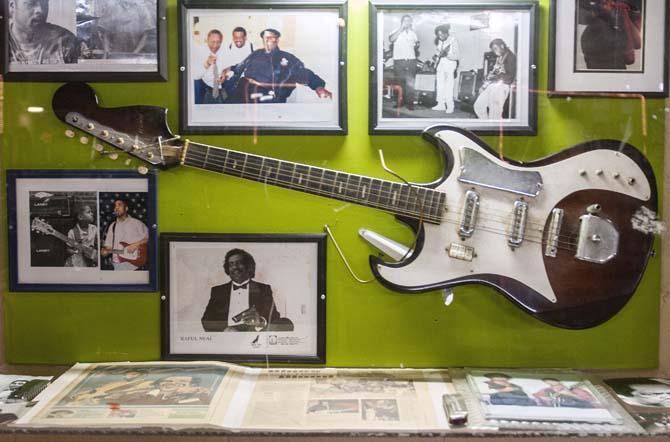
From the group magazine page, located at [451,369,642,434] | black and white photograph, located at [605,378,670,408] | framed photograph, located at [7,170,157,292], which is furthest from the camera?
framed photograph, located at [7,170,157,292]

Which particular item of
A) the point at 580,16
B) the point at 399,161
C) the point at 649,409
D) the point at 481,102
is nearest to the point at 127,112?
the point at 399,161

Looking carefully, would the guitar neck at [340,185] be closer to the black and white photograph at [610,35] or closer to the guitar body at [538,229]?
the guitar body at [538,229]

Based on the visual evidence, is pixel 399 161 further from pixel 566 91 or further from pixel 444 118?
pixel 566 91

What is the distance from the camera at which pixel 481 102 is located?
60.2 inches

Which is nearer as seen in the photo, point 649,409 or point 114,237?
point 649,409

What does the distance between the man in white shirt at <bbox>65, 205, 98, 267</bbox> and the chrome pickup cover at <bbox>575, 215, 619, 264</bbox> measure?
112cm

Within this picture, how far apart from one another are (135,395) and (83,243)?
0.39 m

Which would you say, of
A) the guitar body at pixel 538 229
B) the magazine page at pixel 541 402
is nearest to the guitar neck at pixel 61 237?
the guitar body at pixel 538 229

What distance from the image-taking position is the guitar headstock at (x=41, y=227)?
1.59 metres

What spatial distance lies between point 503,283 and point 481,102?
0.42m

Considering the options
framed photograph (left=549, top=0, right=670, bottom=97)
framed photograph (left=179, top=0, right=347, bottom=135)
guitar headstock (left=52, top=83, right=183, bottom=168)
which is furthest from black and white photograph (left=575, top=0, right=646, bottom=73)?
guitar headstock (left=52, top=83, right=183, bottom=168)

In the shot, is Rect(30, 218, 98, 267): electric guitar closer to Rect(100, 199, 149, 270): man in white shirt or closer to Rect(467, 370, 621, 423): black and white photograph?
Rect(100, 199, 149, 270): man in white shirt

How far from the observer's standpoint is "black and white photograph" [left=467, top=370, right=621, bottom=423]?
4.50 feet

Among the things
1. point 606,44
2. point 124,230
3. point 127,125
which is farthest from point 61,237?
point 606,44
